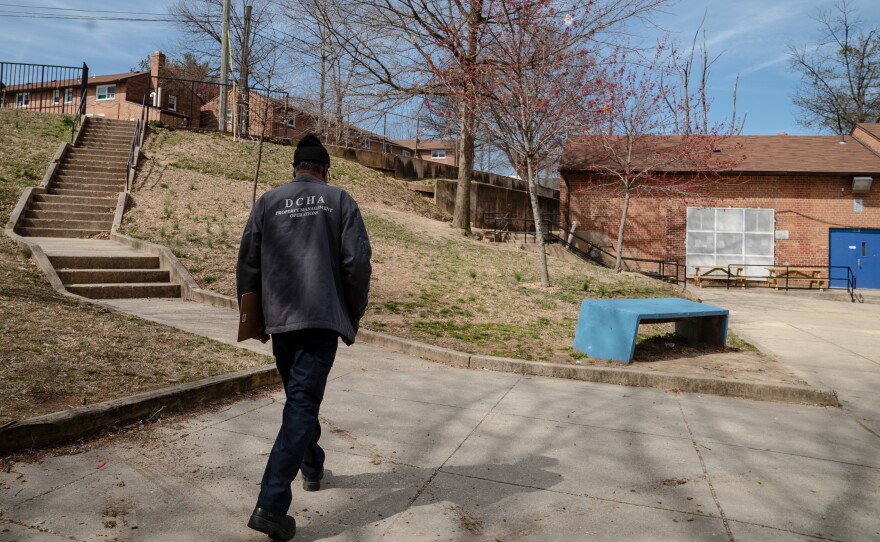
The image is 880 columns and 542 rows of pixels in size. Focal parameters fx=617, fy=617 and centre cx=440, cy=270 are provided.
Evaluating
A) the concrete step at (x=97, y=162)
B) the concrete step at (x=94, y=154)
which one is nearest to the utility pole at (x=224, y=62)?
the concrete step at (x=94, y=154)

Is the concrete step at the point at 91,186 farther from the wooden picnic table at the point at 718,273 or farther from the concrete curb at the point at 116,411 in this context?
the wooden picnic table at the point at 718,273

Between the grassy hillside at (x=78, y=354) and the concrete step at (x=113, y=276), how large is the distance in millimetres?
1042

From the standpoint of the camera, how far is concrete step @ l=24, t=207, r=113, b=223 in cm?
1265

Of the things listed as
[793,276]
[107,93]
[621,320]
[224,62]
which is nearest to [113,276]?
[621,320]

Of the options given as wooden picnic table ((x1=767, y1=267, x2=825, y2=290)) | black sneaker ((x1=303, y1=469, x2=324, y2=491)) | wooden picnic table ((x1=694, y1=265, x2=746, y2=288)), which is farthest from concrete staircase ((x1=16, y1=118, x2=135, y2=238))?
wooden picnic table ((x1=767, y1=267, x2=825, y2=290))

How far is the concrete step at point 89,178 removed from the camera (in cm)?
1488

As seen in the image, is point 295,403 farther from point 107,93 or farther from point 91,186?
point 107,93

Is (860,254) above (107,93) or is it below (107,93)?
below

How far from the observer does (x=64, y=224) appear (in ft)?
41.9

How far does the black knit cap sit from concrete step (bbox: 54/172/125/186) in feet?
45.9

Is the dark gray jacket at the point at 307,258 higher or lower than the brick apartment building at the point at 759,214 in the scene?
lower

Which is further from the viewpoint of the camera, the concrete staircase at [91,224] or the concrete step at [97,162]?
the concrete step at [97,162]

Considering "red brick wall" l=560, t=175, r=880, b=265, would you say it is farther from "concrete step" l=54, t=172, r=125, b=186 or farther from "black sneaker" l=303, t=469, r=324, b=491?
"black sneaker" l=303, t=469, r=324, b=491

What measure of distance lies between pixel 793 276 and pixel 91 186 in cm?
2385
